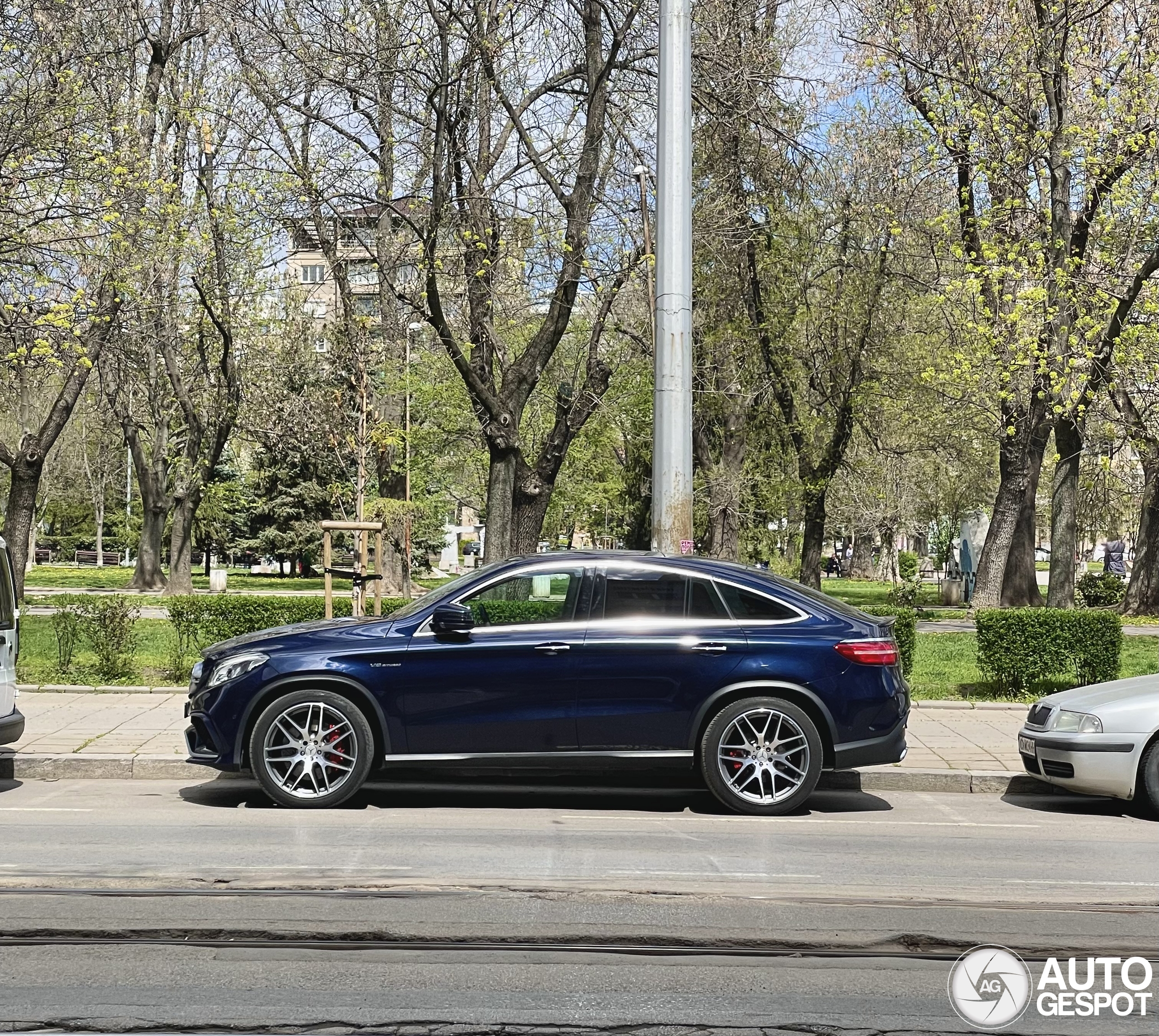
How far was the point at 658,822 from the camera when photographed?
28.1ft

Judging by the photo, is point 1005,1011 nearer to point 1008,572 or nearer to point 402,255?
point 402,255

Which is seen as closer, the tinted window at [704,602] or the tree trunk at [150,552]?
the tinted window at [704,602]

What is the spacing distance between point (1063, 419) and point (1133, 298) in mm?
6196

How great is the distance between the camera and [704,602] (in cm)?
895

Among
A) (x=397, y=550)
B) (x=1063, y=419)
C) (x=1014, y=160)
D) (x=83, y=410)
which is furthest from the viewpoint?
(x=83, y=410)

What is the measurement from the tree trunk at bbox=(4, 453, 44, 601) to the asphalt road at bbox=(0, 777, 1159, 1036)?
51.8 ft

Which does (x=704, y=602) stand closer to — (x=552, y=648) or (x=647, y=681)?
(x=647, y=681)

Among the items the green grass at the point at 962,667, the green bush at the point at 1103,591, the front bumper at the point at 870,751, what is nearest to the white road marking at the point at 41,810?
the front bumper at the point at 870,751

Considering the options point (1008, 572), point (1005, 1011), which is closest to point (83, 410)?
point (1008, 572)

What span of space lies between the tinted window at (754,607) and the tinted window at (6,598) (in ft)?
17.3

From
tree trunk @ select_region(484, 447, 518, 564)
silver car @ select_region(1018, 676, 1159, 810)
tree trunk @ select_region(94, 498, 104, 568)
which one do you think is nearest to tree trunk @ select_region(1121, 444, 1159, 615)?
tree trunk @ select_region(484, 447, 518, 564)

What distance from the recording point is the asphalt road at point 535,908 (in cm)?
482

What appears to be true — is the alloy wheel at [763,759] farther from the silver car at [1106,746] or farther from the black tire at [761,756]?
the silver car at [1106,746]

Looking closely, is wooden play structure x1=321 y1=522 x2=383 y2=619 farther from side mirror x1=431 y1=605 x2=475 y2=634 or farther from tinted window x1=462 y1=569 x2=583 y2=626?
side mirror x1=431 y1=605 x2=475 y2=634
